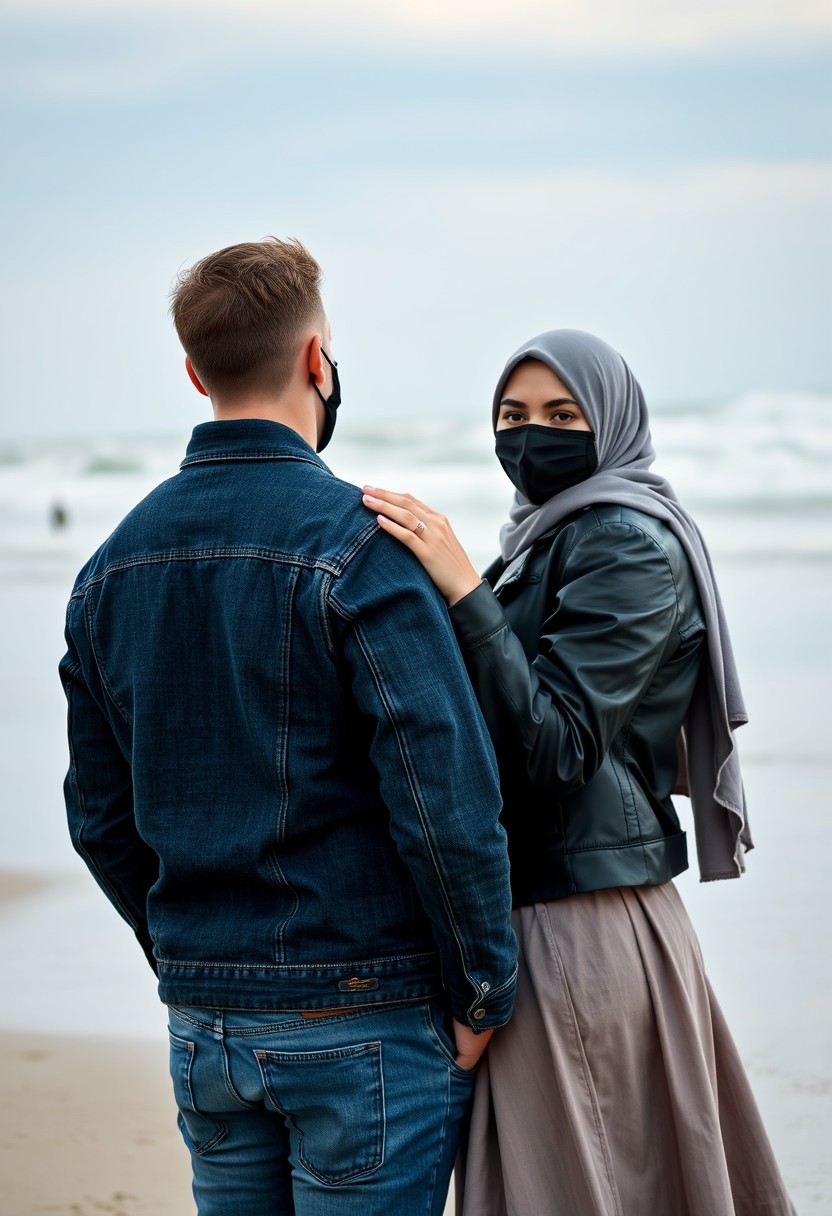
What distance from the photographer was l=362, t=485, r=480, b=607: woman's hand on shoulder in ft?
6.44

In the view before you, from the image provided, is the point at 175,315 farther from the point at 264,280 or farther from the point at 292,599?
the point at 292,599

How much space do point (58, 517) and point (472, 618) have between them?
22.9 m

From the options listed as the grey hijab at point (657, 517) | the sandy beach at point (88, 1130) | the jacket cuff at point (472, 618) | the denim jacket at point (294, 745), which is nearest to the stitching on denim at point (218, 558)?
the denim jacket at point (294, 745)

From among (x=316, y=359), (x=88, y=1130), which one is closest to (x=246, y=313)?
(x=316, y=359)

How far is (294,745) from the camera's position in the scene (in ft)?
6.31

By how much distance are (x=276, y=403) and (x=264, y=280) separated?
178 millimetres

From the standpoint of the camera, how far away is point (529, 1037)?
224cm

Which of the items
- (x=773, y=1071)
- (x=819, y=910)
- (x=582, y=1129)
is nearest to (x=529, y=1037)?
(x=582, y=1129)

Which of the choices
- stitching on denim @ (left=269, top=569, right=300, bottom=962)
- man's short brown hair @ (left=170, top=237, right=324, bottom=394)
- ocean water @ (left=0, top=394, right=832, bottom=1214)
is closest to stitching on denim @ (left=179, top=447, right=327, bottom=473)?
man's short brown hair @ (left=170, top=237, right=324, bottom=394)

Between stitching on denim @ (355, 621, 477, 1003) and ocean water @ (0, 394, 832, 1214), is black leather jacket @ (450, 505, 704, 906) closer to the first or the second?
stitching on denim @ (355, 621, 477, 1003)

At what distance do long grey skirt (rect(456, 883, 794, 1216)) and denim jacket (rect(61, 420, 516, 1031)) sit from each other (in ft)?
0.64

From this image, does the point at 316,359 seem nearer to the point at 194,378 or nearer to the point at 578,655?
→ the point at 194,378

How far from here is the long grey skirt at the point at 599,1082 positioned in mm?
2227

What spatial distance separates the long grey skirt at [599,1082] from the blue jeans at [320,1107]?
0.58ft
